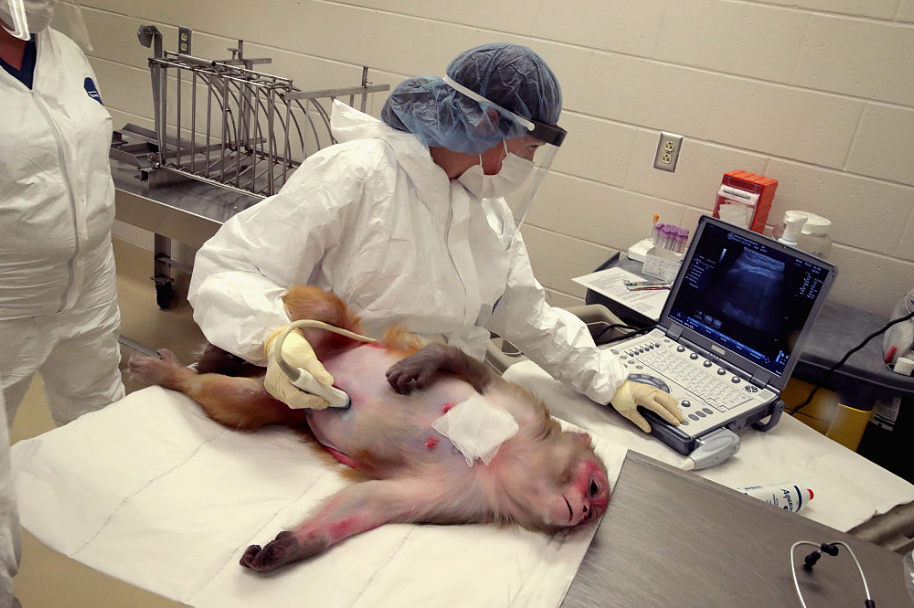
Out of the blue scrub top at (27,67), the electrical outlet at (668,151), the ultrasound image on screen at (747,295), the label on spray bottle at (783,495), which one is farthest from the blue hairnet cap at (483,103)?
the electrical outlet at (668,151)

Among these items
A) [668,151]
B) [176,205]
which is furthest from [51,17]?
[668,151]

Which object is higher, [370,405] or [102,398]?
[370,405]

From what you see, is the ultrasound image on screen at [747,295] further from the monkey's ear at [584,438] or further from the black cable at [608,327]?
the monkey's ear at [584,438]

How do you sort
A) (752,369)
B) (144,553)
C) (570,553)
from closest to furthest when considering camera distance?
(144,553)
(570,553)
(752,369)

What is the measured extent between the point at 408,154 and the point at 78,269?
42.2 inches

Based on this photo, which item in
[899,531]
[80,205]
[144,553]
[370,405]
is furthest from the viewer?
[80,205]

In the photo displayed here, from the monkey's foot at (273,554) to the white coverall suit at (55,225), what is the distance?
1.25 meters

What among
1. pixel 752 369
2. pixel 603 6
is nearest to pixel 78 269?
pixel 752 369

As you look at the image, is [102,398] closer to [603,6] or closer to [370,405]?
[370,405]

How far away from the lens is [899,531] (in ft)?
4.56

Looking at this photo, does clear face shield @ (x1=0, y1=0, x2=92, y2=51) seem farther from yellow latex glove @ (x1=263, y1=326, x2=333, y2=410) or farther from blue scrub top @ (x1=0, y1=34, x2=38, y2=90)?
yellow latex glove @ (x1=263, y1=326, x2=333, y2=410)

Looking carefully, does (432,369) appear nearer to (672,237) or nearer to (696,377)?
(696,377)

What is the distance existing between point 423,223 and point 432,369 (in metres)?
0.40

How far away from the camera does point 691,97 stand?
2.44m
